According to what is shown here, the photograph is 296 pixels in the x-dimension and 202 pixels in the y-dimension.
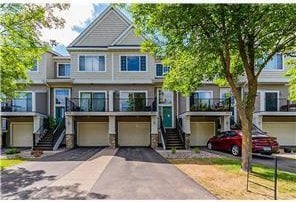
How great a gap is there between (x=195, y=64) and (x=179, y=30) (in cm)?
265

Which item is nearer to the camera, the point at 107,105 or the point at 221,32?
the point at 221,32

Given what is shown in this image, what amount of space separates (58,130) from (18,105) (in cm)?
392

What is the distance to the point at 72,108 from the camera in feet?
77.7

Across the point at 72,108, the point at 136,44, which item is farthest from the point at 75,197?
the point at 136,44

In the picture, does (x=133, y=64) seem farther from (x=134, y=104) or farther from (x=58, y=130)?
(x=58, y=130)

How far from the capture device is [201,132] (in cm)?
2583

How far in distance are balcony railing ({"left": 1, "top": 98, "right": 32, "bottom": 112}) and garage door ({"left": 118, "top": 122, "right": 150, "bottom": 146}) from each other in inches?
281

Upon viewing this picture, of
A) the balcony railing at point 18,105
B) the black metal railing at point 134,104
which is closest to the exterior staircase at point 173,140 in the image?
the black metal railing at point 134,104

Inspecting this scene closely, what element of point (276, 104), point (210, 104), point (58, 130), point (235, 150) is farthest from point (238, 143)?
point (58, 130)

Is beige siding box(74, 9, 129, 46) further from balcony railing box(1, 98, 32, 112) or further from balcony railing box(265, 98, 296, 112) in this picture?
balcony railing box(265, 98, 296, 112)

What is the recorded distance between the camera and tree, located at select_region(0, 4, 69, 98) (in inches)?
539

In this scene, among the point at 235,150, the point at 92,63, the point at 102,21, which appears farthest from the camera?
the point at 102,21

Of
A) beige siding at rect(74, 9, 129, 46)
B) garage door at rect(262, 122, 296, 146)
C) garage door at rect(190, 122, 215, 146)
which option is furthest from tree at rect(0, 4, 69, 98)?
garage door at rect(262, 122, 296, 146)

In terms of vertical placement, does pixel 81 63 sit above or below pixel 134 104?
above
